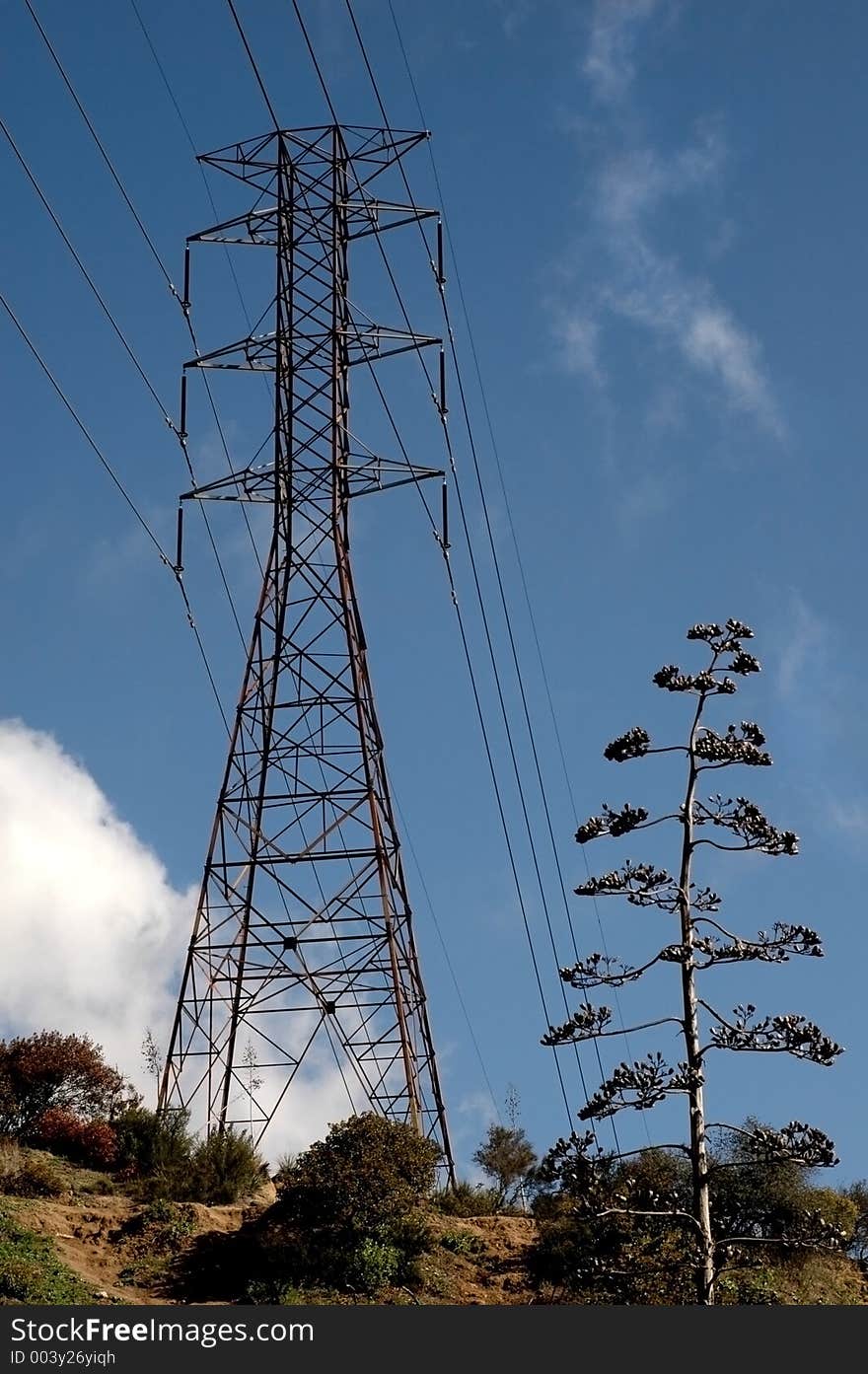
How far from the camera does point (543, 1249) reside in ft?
89.5

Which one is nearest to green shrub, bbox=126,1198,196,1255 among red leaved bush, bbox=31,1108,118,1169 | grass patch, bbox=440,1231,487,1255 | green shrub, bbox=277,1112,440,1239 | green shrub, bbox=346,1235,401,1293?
green shrub, bbox=277,1112,440,1239

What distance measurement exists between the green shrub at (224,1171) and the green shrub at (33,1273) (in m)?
4.59

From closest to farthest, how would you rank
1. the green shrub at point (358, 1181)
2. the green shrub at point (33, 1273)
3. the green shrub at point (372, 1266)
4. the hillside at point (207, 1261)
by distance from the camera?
the green shrub at point (33, 1273)
the hillside at point (207, 1261)
the green shrub at point (372, 1266)
the green shrub at point (358, 1181)

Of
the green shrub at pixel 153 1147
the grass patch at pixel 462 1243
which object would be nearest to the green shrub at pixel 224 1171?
the green shrub at pixel 153 1147

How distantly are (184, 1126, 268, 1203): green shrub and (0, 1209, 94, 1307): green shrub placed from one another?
4587 mm

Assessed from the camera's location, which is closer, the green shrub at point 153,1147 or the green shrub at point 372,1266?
the green shrub at point 372,1266

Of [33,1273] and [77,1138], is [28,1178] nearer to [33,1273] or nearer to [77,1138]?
[77,1138]

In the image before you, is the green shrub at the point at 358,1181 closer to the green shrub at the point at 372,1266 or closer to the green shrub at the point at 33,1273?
the green shrub at the point at 372,1266

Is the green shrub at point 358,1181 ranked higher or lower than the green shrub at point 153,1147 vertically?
lower

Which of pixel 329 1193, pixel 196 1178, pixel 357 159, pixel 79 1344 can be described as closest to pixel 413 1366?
pixel 79 1344

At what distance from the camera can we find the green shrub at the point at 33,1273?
916 inches

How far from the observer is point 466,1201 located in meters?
31.6

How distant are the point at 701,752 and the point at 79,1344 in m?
10.3

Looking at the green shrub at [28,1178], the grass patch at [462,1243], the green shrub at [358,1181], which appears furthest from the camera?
the green shrub at [28,1178]
